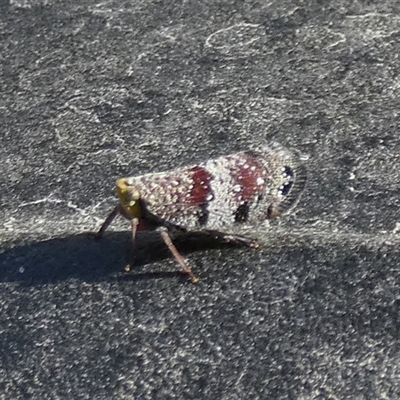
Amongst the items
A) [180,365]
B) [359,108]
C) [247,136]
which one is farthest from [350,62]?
[180,365]

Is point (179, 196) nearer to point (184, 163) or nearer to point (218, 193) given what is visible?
point (218, 193)

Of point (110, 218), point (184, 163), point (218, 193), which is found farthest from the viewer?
point (184, 163)

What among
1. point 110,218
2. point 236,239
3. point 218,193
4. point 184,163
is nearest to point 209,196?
point 218,193

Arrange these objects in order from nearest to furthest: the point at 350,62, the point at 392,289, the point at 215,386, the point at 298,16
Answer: the point at 215,386 → the point at 392,289 → the point at 350,62 → the point at 298,16

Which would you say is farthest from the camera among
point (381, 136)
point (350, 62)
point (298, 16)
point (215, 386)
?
point (298, 16)

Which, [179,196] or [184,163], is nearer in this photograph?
[179,196]

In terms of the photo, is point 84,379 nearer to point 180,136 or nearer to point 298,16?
point 180,136

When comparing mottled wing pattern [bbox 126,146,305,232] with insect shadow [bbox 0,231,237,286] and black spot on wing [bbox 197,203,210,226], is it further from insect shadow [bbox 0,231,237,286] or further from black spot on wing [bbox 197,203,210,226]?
insect shadow [bbox 0,231,237,286]

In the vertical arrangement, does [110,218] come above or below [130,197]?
below

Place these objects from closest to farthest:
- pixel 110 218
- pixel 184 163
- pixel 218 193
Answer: pixel 218 193, pixel 110 218, pixel 184 163
